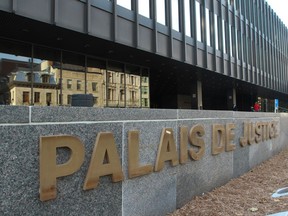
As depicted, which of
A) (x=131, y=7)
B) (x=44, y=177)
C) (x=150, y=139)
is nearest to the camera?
(x=44, y=177)

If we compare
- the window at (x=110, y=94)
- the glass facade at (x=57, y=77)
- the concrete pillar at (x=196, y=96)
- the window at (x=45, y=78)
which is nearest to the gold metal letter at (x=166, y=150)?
the glass facade at (x=57, y=77)

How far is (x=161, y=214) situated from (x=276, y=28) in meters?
51.9

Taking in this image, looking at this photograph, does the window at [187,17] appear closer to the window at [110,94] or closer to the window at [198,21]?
the window at [198,21]

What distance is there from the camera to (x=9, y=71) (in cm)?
1535

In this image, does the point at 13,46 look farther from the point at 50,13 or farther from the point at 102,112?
the point at 102,112

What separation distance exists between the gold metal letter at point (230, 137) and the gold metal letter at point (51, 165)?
17.1 feet

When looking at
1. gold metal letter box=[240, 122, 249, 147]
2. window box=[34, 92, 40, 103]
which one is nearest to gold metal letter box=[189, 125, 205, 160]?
gold metal letter box=[240, 122, 249, 147]

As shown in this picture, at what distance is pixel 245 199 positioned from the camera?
693cm

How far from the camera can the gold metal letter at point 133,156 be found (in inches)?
194

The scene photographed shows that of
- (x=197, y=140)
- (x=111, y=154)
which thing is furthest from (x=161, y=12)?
(x=111, y=154)

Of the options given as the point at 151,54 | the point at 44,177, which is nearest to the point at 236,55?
the point at 151,54

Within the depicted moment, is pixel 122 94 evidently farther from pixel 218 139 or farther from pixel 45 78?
pixel 218 139

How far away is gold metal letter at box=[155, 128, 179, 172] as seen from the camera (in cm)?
561

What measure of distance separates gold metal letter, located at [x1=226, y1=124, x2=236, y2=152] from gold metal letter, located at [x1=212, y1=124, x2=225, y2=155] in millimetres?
239
